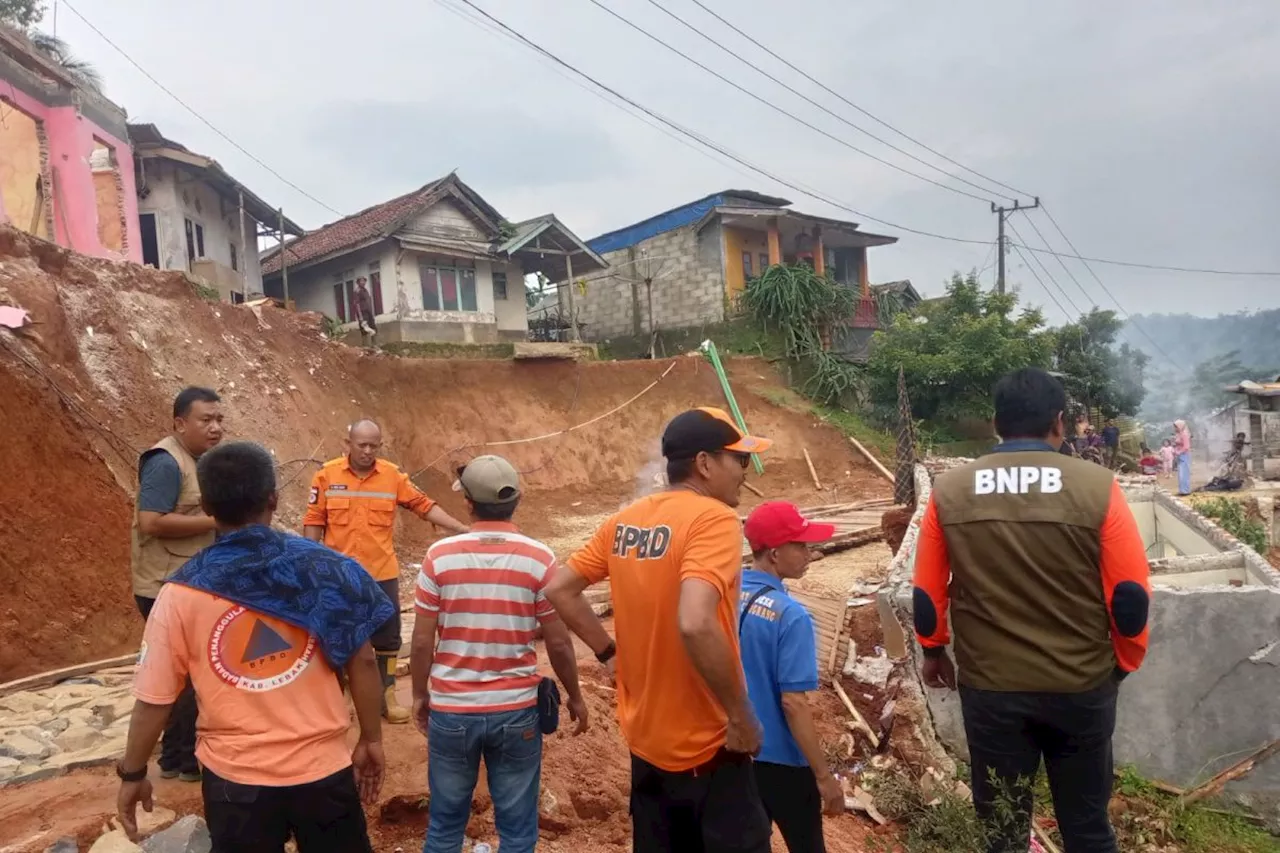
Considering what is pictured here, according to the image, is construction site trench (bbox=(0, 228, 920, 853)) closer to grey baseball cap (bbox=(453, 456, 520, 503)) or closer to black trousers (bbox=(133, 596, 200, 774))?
black trousers (bbox=(133, 596, 200, 774))

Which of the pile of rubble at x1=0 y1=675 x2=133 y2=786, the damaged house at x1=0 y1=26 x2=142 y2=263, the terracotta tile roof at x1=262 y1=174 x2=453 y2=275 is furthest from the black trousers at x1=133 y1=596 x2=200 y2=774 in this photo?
the terracotta tile roof at x1=262 y1=174 x2=453 y2=275

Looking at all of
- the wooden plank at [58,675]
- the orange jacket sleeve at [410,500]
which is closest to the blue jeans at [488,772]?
the orange jacket sleeve at [410,500]

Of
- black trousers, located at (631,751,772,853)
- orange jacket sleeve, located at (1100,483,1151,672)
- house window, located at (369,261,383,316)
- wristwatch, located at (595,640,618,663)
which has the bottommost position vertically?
black trousers, located at (631,751,772,853)

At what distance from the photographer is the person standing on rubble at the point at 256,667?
2160 millimetres

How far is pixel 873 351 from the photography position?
21.2 metres

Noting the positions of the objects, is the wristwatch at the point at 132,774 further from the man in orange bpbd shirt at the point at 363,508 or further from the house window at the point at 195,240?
the house window at the point at 195,240

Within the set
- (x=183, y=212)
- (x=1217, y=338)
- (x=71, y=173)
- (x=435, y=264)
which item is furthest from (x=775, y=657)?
(x=1217, y=338)

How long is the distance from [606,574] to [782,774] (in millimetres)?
898

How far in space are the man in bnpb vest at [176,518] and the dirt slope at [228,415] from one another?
11.1 ft

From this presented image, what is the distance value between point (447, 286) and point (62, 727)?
696 inches

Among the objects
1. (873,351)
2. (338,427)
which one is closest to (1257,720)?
(338,427)

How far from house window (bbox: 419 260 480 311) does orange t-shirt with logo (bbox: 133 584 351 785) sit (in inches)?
764

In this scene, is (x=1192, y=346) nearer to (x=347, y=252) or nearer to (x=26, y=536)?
(x=347, y=252)

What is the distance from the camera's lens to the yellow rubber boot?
4.31 metres
